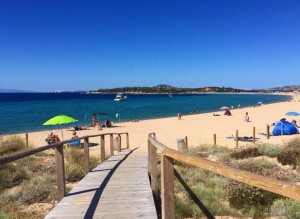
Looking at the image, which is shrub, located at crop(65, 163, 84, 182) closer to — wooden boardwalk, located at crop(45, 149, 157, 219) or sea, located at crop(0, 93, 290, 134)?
wooden boardwalk, located at crop(45, 149, 157, 219)

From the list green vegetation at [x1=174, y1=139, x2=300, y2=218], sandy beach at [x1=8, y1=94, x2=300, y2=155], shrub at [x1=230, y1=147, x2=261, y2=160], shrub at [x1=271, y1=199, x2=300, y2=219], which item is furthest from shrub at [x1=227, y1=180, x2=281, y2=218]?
sandy beach at [x1=8, y1=94, x2=300, y2=155]

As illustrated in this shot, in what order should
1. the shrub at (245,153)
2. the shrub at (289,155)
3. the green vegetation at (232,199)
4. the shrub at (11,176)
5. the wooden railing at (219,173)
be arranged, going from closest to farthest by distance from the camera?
the wooden railing at (219,173) < the green vegetation at (232,199) < the shrub at (11,176) < the shrub at (289,155) < the shrub at (245,153)

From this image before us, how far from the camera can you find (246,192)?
5.97 meters

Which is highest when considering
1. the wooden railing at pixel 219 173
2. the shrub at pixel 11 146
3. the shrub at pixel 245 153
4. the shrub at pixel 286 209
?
the wooden railing at pixel 219 173

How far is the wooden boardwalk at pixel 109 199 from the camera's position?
4250 millimetres

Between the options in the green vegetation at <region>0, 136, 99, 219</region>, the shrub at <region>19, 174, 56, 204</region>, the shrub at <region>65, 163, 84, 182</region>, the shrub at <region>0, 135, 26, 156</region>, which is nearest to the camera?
the green vegetation at <region>0, 136, 99, 219</region>

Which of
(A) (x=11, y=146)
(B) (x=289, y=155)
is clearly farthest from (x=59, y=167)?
(A) (x=11, y=146)

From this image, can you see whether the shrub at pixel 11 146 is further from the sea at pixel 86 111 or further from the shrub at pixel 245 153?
the sea at pixel 86 111

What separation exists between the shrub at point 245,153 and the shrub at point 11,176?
714 cm

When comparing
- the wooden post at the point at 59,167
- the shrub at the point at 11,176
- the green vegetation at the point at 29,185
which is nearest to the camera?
the wooden post at the point at 59,167

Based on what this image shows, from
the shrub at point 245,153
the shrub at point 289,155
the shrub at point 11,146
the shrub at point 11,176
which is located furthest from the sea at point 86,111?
the shrub at point 289,155

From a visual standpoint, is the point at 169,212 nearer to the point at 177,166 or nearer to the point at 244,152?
the point at 177,166

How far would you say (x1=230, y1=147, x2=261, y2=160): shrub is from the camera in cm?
1169

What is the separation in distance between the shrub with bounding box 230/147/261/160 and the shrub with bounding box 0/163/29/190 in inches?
281
